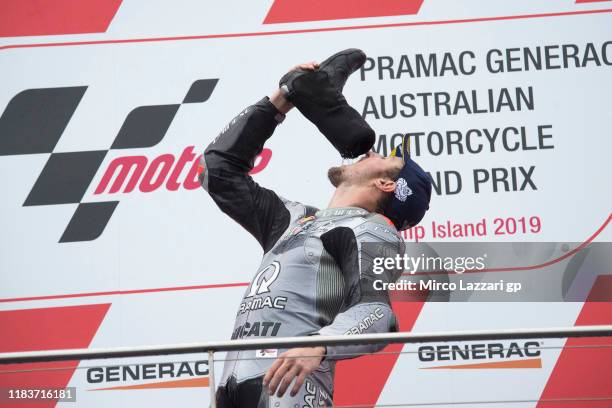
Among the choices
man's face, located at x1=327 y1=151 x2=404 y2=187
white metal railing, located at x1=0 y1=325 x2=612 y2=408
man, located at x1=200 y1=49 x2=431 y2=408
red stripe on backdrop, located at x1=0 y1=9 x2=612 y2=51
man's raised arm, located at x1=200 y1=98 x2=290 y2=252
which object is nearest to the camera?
white metal railing, located at x1=0 y1=325 x2=612 y2=408

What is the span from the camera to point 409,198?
2973 millimetres

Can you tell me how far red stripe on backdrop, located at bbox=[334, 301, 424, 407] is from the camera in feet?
8.27

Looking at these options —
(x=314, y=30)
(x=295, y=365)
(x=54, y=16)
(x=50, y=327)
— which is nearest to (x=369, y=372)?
(x=295, y=365)

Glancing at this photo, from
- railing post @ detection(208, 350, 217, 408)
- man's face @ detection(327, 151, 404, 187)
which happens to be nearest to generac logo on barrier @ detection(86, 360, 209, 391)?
railing post @ detection(208, 350, 217, 408)

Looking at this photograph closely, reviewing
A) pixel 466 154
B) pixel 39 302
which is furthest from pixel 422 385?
pixel 39 302

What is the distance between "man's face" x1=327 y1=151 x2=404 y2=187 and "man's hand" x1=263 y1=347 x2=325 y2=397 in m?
0.76

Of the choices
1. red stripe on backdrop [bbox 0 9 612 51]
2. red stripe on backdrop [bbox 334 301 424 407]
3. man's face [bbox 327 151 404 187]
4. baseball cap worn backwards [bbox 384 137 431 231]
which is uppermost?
red stripe on backdrop [bbox 0 9 612 51]

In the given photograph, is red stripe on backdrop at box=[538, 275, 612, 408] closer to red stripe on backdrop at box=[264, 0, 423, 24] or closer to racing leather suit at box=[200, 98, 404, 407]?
racing leather suit at box=[200, 98, 404, 407]

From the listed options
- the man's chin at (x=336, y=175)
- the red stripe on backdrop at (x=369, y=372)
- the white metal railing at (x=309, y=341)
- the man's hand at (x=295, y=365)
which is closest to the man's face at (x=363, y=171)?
the man's chin at (x=336, y=175)

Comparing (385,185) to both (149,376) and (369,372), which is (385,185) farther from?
(149,376)

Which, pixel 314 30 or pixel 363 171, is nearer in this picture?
pixel 363 171

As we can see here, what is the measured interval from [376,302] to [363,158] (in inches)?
24.4

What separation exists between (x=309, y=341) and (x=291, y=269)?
1.73 feet

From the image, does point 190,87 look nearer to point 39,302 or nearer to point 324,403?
point 39,302
